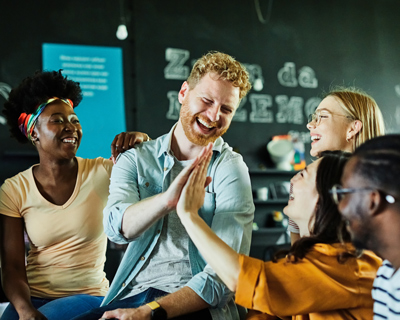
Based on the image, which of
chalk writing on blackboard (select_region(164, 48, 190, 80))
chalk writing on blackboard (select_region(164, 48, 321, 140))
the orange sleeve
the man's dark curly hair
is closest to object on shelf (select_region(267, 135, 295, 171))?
chalk writing on blackboard (select_region(164, 48, 321, 140))

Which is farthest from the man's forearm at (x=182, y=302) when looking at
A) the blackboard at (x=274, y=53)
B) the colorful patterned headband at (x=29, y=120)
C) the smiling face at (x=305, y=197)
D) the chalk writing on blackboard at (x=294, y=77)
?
the chalk writing on blackboard at (x=294, y=77)

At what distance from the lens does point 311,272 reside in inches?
55.1

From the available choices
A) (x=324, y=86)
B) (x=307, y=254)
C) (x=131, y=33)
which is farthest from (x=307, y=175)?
(x=324, y=86)

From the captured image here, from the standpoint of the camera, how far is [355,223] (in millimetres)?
1206

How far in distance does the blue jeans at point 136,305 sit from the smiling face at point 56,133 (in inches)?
32.5

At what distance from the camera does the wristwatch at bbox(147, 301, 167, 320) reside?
1631mm

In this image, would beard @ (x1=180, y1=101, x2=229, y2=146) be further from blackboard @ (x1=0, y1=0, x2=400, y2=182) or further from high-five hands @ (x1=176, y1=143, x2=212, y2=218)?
blackboard @ (x1=0, y1=0, x2=400, y2=182)

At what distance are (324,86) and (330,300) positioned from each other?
520 cm

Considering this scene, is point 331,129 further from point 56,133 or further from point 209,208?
point 56,133

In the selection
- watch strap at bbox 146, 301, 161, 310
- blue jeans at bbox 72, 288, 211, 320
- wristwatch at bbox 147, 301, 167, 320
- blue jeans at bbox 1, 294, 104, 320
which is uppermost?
watch strap at bbox 146, 301, 161, 310

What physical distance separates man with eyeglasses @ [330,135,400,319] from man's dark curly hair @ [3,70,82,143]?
1669 mm

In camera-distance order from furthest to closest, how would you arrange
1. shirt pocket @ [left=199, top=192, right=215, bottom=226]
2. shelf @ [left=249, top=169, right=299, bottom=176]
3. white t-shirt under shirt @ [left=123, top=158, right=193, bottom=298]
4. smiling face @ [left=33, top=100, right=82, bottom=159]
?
shelf @ [left=249, top=169, right=299, bottom=176], smiling face @ [left=33, top=100, right=82, bottom=159], shirt pocket @ [left=199, top=192, right=215, bottom=226], white t-shirt under shirt @ [left=123, top=158, right=193, bottom=298]

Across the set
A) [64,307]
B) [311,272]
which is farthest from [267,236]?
[311,272]

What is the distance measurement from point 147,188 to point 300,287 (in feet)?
2.88
